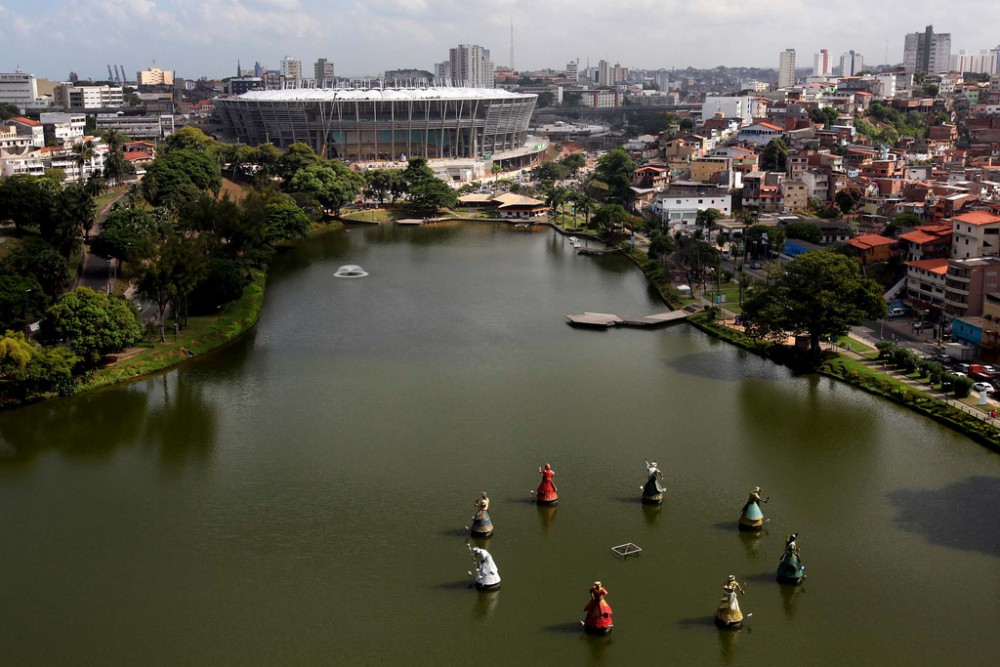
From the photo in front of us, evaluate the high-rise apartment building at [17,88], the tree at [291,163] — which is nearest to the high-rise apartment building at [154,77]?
the high-rise apartment building at [17,88]

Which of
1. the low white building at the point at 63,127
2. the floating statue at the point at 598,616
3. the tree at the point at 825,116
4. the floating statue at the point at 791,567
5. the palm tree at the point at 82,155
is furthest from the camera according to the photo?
the tree at the point at 825,116

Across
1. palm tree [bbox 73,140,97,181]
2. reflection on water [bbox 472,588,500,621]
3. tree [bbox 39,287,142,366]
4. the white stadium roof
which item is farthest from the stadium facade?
reflection on water [bbox 472,588,500,621]

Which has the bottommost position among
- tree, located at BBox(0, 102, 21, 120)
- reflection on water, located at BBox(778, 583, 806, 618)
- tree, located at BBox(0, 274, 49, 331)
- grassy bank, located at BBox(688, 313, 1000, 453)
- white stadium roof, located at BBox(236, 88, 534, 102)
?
reflection on water, located at BBox(778, 583, 806, 618)

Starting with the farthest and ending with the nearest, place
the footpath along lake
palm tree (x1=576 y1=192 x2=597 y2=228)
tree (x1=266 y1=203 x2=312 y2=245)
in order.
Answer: palm tree (x1=576 y1=192 x2=597 y2=228) < tree (x1=266 y1=203 x2=312 y2=245) < the footpath along lake

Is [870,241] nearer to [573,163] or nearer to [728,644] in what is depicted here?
[728,644]

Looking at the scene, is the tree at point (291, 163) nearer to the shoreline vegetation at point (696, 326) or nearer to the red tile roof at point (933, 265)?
the shoreline vegetation at point (696, 326)

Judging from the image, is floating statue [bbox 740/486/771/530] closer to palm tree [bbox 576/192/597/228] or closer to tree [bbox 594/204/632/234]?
tree [bbox 594/204/632/234]
